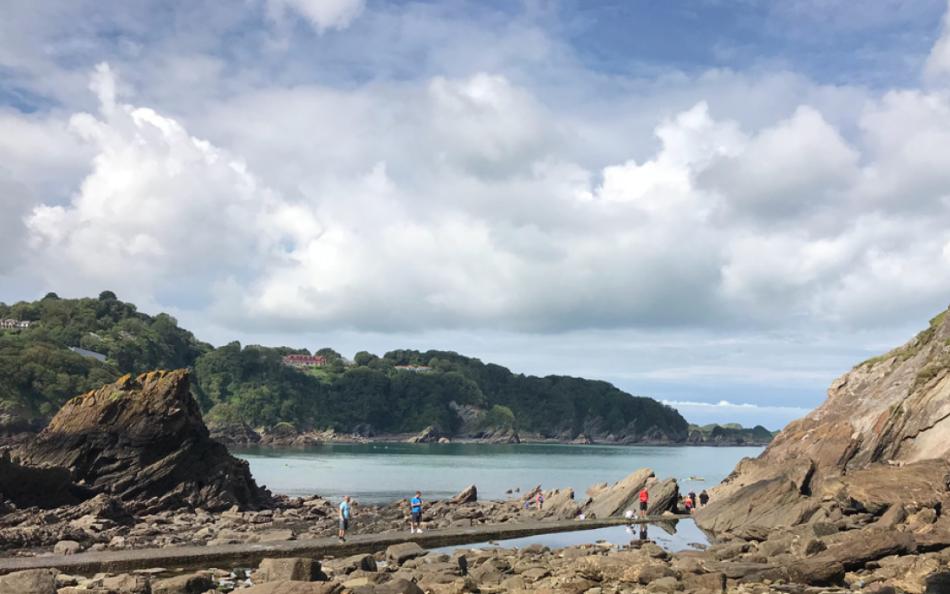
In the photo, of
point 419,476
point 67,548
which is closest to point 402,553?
point 67,548

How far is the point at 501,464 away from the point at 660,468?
30371 mm

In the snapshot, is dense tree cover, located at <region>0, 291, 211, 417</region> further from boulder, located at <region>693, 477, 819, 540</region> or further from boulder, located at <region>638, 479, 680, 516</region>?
boulder, located at <region>693, 477, 819, 540</region>

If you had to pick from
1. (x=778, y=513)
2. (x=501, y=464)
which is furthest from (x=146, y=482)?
(x=501, y=464)

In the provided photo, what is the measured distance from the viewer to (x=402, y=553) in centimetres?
3306

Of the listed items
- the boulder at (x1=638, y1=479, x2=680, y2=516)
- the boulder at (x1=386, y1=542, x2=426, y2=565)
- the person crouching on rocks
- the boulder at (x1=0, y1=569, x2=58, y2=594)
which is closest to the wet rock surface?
the boulder at (x1=0, y1=569, x2=58, y2=594)

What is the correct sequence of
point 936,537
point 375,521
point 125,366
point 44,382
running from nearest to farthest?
1. point 936,537
2. point 375,521
3. point 44,382
4. point 125,366

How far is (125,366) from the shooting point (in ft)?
604

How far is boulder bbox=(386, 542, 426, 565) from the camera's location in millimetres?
32781

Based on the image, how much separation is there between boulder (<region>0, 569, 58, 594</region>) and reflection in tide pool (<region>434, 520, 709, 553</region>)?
1868 centimetres

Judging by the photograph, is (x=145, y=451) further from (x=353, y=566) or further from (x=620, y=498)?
(x=353, y=566)

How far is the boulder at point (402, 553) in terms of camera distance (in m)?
32.8

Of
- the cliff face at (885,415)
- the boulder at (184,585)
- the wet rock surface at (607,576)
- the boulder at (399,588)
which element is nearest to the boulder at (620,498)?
the cliff face at (885,415)

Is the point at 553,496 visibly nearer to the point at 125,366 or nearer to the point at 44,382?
the point at 44,382

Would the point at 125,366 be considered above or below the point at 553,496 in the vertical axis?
above
